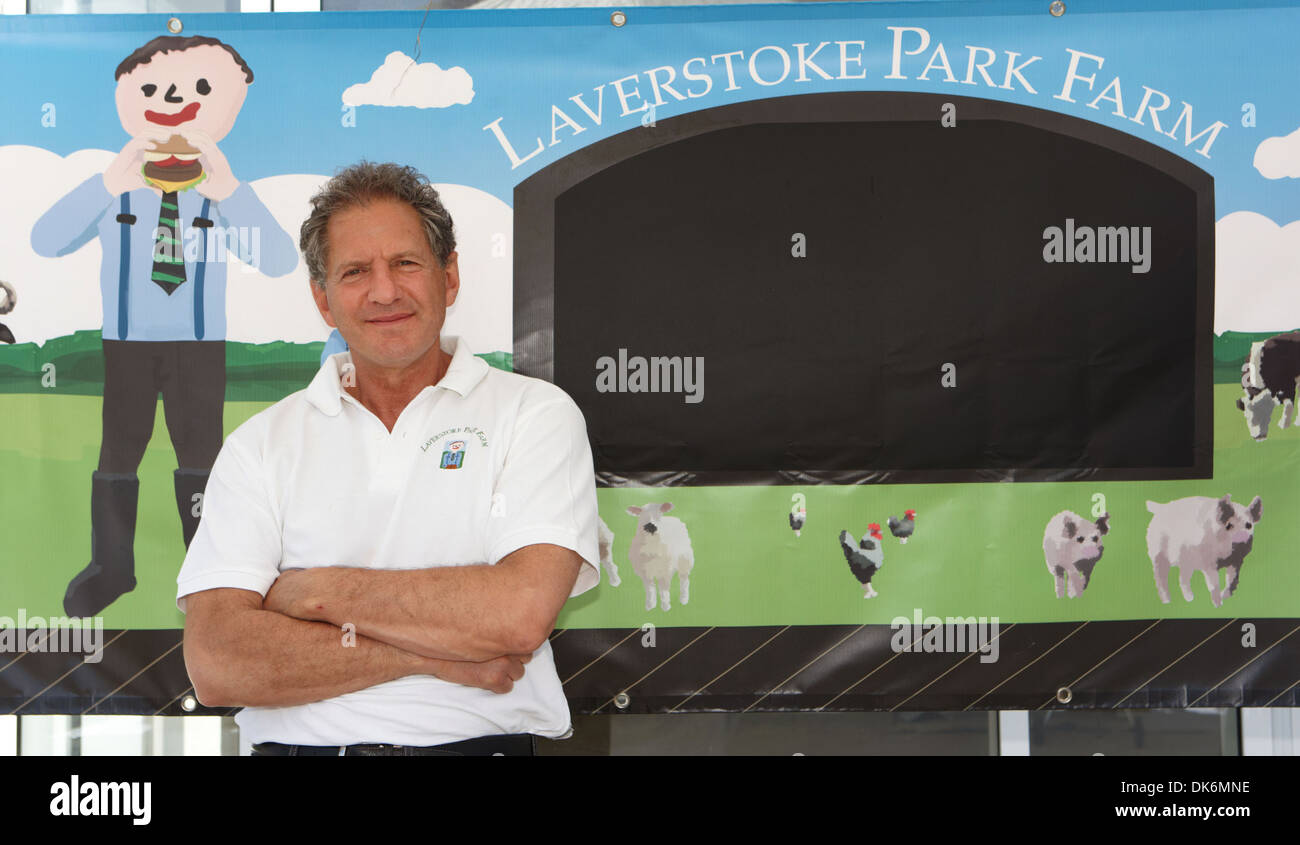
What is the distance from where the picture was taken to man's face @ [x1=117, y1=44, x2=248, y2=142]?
266 cm

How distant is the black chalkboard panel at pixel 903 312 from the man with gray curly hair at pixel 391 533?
17.9 inches

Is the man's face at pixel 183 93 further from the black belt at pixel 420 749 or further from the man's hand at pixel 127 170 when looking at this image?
the black belt at pixel 420 749

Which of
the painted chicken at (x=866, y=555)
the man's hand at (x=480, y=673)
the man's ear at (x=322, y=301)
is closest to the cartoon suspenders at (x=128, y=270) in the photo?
the man's ear at (x=322, y=301)

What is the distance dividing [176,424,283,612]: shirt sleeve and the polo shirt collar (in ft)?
0.56

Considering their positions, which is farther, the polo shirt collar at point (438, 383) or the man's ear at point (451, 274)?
the man's ear at point (451, 274)

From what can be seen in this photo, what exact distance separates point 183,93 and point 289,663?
152cm

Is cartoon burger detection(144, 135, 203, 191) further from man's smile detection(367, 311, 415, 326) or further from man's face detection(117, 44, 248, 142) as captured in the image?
man's smile detection(367, 311, 415, 326)

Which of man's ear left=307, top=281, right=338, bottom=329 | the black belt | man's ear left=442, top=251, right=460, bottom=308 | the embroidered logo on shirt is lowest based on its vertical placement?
the black belt

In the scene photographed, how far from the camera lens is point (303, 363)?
2650mm

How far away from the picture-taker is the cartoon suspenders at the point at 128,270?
2650mm

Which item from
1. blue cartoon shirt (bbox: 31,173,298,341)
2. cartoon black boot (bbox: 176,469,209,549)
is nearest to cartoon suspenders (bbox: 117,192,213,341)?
blue cartoon shirt (bbox: 31,173,298,341)

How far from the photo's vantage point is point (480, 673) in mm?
2000

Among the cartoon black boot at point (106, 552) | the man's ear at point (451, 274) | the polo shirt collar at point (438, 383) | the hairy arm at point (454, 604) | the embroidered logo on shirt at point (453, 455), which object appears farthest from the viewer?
the cartoon black boot at point (106, 552)
